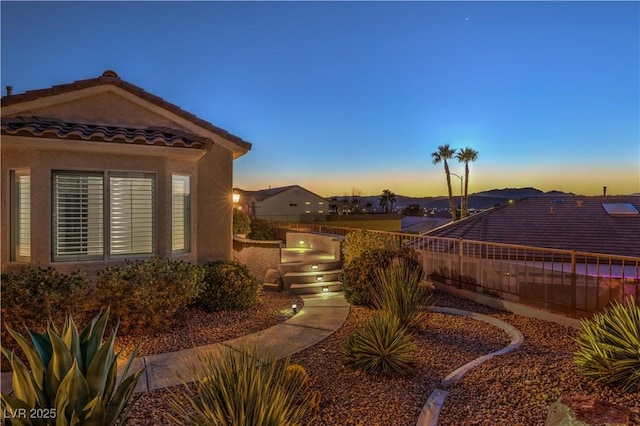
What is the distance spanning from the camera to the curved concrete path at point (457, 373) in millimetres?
3934

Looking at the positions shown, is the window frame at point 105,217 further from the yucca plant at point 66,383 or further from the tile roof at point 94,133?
the yucca plant at point 66,383

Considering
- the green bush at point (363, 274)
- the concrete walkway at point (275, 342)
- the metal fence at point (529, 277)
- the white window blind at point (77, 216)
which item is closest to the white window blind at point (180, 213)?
the white window blind at point (77, 216)

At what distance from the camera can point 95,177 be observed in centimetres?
766

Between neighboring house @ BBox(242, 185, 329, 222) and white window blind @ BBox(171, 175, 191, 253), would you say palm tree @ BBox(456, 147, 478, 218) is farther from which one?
white window blind @ BBox(171, 175, 191, 253)

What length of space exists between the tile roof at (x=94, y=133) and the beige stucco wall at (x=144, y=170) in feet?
0.57

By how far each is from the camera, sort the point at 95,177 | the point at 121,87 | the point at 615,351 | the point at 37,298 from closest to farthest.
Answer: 1. the point at 615,351
2. the point at 37,298
3. the point at 95,177
4. the point at 121,87

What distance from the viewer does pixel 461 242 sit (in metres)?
10.1

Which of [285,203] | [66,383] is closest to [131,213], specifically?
[66,383]

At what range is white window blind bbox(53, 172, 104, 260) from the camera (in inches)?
291

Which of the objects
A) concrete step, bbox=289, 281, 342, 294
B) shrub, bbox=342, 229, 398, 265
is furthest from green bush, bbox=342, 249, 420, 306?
concrete step, bbox=289, 281, 342, 294

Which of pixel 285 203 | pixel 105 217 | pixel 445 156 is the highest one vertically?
pixel 445 156

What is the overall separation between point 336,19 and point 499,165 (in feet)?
109

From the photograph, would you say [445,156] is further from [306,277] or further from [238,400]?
[238,400]

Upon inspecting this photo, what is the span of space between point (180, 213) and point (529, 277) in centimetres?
811
